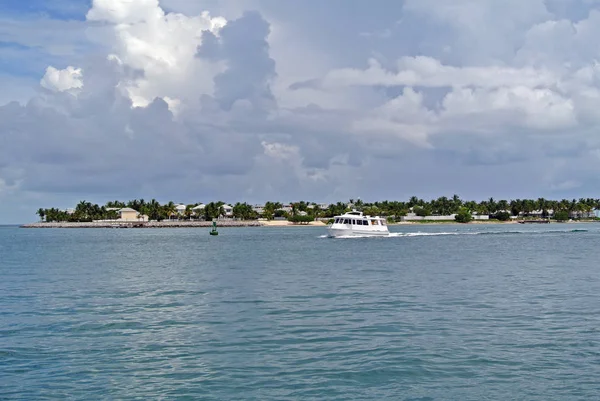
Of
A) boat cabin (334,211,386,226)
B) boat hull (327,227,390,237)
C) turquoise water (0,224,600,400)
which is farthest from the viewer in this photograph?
boat cabin (334,211,386,226)

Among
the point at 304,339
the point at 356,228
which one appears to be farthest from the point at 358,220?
the point at 304,339

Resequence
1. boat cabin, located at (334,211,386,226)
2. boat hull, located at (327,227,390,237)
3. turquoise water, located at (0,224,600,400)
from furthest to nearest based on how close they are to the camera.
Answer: boat cabin, located at (334,211,386,226)
boat hull, located at (327,227,390,237)
turquoise water, located at (0,224,600,400)

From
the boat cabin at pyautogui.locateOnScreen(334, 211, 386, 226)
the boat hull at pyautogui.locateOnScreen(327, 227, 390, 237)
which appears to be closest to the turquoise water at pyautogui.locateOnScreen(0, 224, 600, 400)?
the boat hull at pyautogui.locateOnScreen(327, 227, 390, 237)

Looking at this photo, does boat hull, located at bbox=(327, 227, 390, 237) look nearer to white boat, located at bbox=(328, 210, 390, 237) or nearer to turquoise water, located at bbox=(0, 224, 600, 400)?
white boat, located at bbox=(328, 210, 390, 237)

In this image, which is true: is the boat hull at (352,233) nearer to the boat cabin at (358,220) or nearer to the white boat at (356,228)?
the white boat at (356,228)

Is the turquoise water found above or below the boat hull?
below

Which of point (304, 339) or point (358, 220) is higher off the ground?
point (358, 220)

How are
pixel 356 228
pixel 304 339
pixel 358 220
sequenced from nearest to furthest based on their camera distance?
pixel 304 339 → pixel 356 228 → pixel 358 220

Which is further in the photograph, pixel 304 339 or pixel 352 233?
pixel 352 233

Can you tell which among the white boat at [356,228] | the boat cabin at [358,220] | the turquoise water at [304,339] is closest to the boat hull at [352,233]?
the white boat at [356,228]

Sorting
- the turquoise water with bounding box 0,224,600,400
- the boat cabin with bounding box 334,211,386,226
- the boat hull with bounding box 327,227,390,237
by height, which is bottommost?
the turquoise water with bounding box 0,224,600,400

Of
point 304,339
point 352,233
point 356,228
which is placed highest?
point 356,228

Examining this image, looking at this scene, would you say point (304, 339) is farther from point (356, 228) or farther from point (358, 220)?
point (358, 220)

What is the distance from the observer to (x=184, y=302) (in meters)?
36.9
